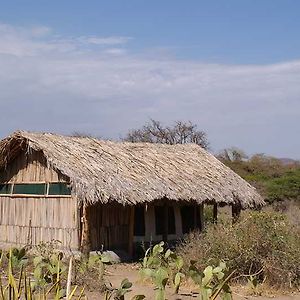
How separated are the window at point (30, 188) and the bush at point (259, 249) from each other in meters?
4.56

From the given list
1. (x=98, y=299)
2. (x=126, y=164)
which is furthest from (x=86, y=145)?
(x=98, y=299)

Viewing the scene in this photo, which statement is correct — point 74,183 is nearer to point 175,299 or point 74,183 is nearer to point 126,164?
point 126,164

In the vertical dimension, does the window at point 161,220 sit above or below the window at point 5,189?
below

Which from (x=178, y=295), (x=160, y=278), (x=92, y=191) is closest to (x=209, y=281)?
(x=160, y=278)

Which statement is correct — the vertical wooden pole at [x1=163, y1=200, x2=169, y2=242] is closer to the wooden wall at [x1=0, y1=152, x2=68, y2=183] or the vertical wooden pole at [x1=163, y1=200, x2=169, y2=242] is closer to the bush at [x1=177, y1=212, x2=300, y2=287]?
the wooden wall at [x1=0, y1=152, x2=68, y2=183]

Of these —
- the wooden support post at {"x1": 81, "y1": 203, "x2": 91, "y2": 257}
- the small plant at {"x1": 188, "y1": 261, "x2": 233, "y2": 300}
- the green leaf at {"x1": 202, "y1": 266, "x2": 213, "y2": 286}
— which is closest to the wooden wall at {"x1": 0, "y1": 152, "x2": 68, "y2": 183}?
the wooden support post at {"x1": 81, "y1": 203, "x2": 91, "y2": 257}

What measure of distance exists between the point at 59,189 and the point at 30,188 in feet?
3.65

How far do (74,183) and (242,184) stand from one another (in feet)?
21.8

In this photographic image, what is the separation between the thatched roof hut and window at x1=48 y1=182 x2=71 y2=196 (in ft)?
0.08

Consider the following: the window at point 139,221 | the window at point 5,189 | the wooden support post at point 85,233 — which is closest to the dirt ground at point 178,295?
the wooden support post at point 85,233

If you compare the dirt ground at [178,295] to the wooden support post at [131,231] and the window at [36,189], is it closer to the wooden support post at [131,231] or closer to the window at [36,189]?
the wooden support post at [131,231]

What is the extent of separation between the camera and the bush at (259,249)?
9773 mm

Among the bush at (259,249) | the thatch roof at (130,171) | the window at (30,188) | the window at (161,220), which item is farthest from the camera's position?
the window at (161,220)

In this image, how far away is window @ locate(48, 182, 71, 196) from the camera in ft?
41.7
